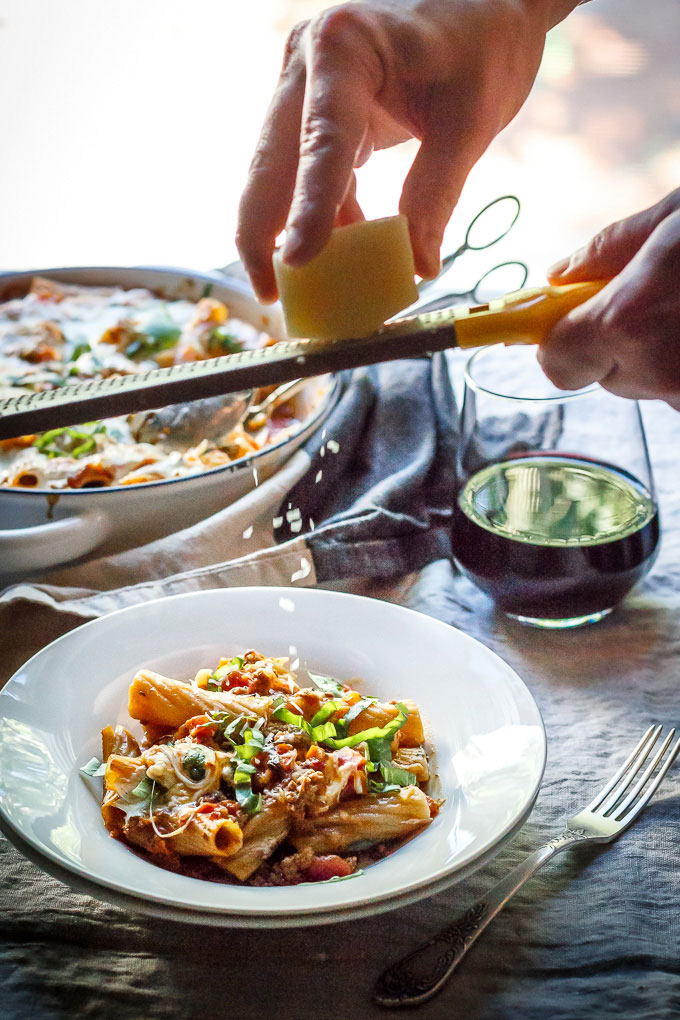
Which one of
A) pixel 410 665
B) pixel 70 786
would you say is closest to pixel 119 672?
pixel 70 786

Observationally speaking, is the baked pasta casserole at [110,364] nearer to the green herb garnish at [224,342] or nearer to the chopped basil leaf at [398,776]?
the green herb garnish at [224,342]

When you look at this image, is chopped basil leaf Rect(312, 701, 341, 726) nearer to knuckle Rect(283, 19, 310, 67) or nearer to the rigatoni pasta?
the rigatoni pasta

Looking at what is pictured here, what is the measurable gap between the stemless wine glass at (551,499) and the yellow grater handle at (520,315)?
0.36 feet

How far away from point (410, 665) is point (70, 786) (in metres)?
0.35

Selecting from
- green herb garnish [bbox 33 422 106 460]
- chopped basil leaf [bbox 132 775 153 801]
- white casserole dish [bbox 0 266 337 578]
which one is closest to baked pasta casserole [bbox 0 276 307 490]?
green herb garnish [bbox 33 422 106 460]

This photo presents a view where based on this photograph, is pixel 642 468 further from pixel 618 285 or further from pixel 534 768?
pixel 534 768

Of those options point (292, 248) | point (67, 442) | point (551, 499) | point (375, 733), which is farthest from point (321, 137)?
point (67, 442)

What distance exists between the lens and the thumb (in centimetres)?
104

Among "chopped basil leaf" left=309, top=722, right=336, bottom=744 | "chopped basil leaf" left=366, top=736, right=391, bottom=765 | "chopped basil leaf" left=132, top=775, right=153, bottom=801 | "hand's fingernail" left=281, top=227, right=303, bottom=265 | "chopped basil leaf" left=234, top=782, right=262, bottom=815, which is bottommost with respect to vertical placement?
"chopped basil leaf" left=366, top=736, right=391, bottom=765

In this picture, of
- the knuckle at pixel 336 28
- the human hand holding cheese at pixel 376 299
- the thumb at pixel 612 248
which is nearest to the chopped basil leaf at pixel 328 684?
the human hand holding cheese at pixel 376 299

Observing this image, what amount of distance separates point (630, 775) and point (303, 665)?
0.34m

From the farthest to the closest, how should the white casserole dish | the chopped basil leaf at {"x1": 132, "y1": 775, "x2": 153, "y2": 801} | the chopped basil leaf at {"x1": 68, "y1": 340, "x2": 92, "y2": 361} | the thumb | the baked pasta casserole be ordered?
the chopped basil leaf at {"x1": 68, "y1": 340, "x2": 92, "y2": 361} → the baked pasta casserole → the white casserole dish → the thumb → the chopped basil leaf at {"x1": 132, "y1": 775, "x2": 153, "y2": 801}

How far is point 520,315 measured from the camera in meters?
0.96

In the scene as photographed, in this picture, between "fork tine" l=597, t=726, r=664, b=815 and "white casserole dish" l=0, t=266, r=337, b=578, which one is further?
"white casserole dish" l=0, t=266, r=337, b=578
